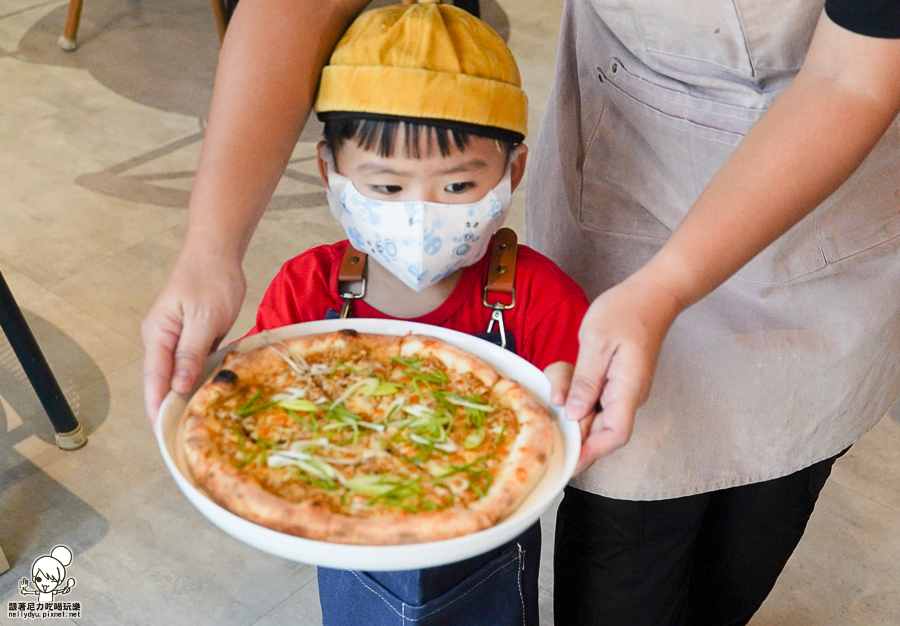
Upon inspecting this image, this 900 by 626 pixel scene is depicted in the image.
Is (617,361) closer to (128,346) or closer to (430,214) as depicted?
(430,214)

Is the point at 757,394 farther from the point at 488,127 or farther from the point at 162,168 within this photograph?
the point at 162,168

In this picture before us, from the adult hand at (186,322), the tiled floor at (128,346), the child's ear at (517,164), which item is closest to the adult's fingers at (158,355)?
the adult hand at (186,322)

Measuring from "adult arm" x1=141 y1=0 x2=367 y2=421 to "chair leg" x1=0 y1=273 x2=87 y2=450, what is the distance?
0.91 metres

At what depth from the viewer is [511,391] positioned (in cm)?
100

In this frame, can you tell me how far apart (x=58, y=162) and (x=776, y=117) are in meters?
2.83

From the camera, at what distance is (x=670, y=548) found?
1.23 meters

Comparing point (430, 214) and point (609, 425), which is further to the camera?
point (430, 214)

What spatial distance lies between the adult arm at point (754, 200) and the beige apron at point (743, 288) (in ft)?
0.53

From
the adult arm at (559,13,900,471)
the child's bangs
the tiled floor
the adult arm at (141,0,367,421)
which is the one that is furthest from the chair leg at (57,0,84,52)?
the adult arm at (559,13,900,471)

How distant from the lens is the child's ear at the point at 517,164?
120 centimetres

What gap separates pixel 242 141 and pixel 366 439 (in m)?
0.41

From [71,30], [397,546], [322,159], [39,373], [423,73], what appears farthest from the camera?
[71,30]

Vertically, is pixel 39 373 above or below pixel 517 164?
below

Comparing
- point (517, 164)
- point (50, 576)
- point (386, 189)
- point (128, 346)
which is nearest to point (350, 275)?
point (386, 189)
